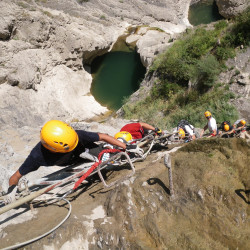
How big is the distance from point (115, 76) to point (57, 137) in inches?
777

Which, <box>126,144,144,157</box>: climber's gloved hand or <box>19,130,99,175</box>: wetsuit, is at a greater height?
<box>19,130,99,175</box>: wetsuit

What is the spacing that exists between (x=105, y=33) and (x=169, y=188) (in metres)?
22.6

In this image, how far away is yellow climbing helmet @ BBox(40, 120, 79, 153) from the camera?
131 inches

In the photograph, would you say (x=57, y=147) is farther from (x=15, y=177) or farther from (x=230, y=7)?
(x=230, y=7)

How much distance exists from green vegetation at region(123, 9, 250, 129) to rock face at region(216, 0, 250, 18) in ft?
32.9

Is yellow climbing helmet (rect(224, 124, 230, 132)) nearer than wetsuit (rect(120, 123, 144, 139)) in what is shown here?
No

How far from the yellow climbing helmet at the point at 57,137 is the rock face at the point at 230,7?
2351 centimetres

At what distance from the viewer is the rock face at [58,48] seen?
14.9 meters

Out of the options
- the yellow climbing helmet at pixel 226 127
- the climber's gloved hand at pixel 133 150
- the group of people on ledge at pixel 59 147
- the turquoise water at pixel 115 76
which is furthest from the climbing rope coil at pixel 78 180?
the turquoise water at pixel 115 76

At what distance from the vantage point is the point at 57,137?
131 inches

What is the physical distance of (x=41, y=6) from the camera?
2089 centimetres

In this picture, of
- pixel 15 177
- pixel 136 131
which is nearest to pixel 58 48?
pixel 136 131

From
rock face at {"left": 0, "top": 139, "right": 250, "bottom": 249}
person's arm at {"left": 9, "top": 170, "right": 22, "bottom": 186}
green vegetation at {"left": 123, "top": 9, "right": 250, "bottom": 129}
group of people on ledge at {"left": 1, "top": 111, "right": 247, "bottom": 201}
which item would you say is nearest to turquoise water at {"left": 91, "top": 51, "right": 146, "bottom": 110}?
green vegetation at {"left": 123, "top": 9, "right": 250, "bottom": 129}

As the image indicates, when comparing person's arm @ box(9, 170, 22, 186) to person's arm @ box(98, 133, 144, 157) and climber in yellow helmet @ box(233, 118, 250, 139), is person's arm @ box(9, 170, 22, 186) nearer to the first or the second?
person's arm @ box(98, 133, 144, 157)
